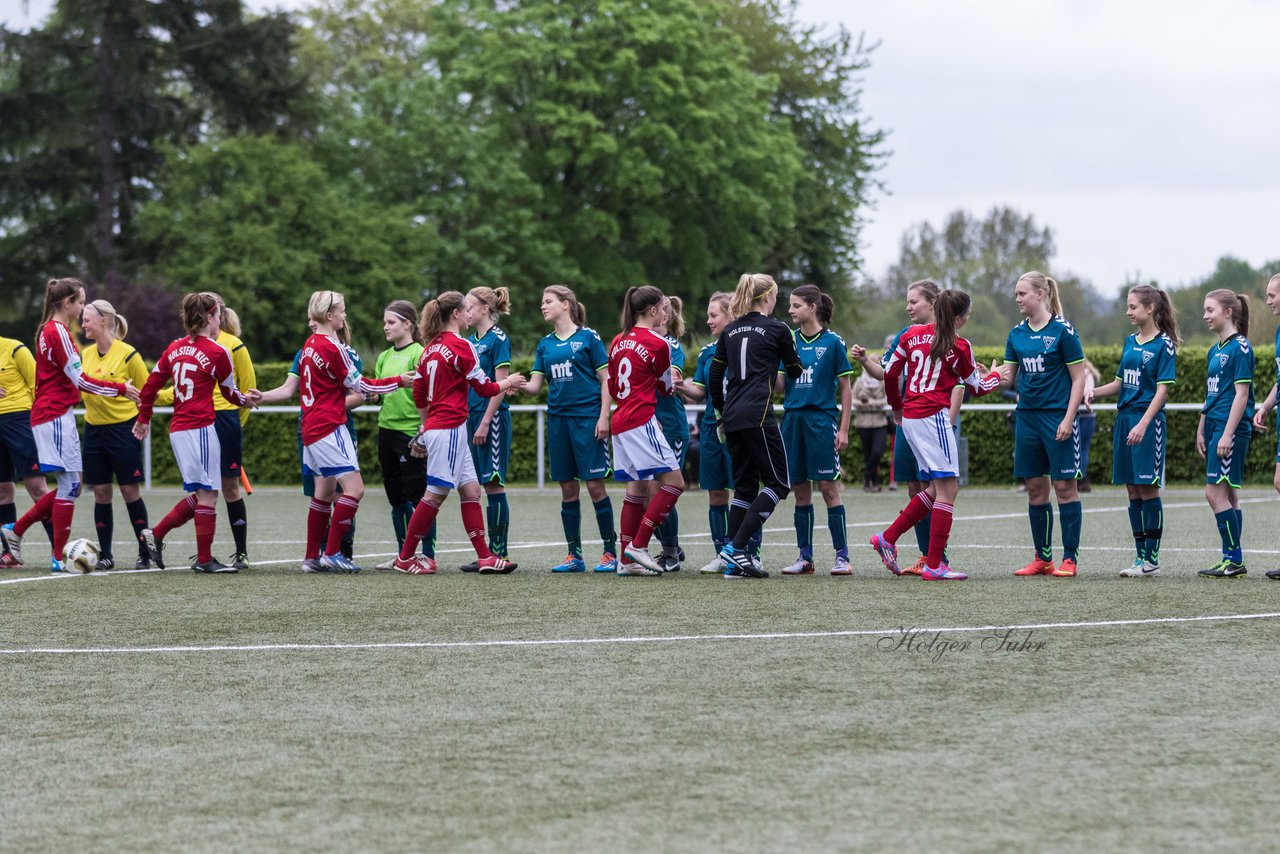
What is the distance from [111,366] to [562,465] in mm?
3283

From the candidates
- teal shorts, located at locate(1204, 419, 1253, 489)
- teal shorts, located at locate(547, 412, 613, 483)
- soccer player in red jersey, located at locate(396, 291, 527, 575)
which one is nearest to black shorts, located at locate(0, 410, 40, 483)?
soccer player in red jersey, located at locate(396, 291, 527, 575)

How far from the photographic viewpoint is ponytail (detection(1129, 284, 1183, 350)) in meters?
10.5

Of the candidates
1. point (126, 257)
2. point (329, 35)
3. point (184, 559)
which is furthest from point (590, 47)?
point (184, 559)

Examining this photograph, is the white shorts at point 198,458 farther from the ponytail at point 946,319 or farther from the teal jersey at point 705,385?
the ponytail at point 946,319

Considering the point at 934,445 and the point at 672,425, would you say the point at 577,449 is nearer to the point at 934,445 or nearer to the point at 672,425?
the point at 672,425

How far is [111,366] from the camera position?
11.8 metres

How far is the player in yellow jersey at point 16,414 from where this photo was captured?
1206 centimetres

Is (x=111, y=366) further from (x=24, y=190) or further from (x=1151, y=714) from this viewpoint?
(x=24, y=190)

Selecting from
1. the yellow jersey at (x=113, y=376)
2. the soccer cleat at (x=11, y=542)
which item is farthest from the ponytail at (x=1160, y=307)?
the soccer cleat at (x=11, y=542)

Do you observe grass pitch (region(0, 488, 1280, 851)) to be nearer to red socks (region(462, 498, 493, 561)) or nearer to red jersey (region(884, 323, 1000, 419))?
red socks (region(462, 498, 493, 561))

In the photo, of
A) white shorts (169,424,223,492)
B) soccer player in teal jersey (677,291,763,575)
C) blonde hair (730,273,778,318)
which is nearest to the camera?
blonde hair (730,273,778,318)

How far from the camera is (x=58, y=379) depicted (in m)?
11.7

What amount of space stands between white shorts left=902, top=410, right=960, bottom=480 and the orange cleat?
0.89 metres

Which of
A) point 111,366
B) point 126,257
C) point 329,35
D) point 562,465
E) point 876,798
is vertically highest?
point 329,35
